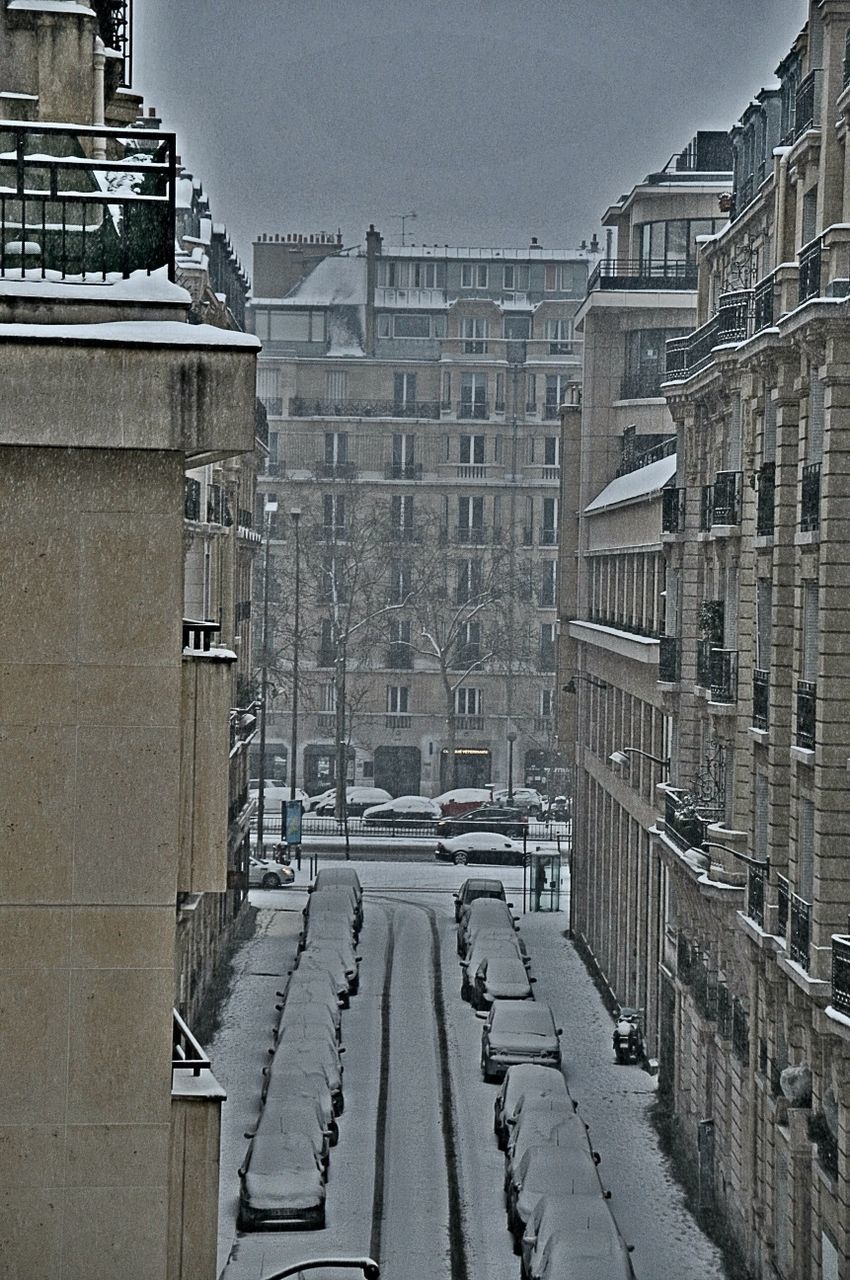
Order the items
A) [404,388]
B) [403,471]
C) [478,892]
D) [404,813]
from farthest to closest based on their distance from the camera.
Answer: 1. [404,388]
2. [403,471]
3. [404,813]
4. [478,892]

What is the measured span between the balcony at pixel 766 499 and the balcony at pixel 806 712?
3236mm

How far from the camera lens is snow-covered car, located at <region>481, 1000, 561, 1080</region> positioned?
34656 mm

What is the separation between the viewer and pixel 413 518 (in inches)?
3445

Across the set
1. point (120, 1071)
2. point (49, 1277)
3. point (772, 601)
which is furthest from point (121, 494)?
point (772, 601)

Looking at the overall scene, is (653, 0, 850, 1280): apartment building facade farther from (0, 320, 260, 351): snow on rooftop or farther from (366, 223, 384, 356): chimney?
(366, 223, 384, 356): chimney

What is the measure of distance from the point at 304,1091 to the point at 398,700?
55935 mm

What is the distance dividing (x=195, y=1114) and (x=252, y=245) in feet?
294

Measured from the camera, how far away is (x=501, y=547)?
86938mm

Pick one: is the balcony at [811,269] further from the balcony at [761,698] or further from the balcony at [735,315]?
the balcony at [761,698]

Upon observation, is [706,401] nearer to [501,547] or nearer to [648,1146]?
[648,1146]

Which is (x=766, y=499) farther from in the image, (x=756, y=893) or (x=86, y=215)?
(x=86, y=215)

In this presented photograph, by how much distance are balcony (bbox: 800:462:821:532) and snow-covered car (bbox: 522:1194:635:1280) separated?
29.3 ft

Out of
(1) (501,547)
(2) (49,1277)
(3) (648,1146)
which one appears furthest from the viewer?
(1) (501,547)

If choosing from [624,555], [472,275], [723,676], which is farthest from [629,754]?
[472,275]
